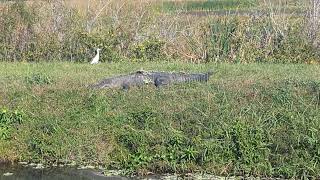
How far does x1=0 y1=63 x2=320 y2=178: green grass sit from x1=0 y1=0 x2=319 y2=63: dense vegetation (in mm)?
3208

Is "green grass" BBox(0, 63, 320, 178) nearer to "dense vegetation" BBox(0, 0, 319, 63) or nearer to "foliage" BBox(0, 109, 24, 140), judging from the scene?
"foliage" BBox(0, 109, 24, 140)

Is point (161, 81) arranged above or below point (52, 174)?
above

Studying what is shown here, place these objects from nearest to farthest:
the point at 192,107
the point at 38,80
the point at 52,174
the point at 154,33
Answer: the point at 52,174
the point at 192,107
the point at 38,80
the point at 154,33

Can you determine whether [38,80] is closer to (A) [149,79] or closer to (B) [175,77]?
(A) [149,79]

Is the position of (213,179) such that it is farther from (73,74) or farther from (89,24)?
(89,24)

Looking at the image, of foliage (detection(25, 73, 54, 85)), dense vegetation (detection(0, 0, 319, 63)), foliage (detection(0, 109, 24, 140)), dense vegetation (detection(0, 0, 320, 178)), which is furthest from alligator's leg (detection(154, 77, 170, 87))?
dense vegetation (detection(0, 0, 319, 63))

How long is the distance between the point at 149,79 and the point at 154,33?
12.1 feet

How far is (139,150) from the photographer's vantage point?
7.28 metres

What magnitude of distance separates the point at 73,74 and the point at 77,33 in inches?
112

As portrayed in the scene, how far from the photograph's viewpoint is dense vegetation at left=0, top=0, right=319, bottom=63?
12.4m

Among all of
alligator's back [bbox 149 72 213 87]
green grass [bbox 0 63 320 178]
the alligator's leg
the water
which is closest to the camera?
green grass [bbox 0 63 320 178]

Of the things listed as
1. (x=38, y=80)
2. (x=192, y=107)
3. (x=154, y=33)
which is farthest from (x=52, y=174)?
(x=154, y=33)

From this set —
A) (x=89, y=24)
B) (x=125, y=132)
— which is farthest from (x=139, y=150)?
(x=89, y=24)

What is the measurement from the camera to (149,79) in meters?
9.54
